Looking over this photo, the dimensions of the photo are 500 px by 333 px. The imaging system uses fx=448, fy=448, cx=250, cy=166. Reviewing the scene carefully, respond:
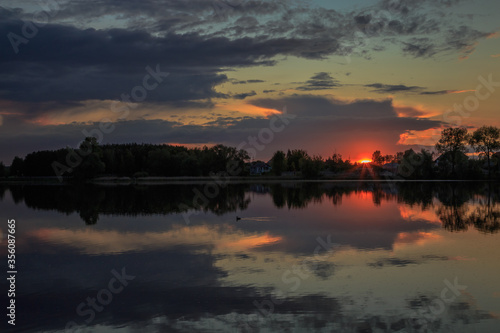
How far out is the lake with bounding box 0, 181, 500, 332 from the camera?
11562 mm

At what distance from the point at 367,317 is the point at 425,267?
257 inches

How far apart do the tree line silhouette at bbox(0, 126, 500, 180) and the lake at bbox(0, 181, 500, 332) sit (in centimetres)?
9685

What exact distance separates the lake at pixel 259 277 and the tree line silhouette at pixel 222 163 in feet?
318

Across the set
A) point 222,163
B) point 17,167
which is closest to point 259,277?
point 222,163

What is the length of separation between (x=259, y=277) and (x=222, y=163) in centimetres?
15121

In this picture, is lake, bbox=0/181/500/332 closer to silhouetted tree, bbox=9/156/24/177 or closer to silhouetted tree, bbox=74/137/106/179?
silhouetted tree, bbox=74/137/106/179

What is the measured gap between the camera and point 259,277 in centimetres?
1562

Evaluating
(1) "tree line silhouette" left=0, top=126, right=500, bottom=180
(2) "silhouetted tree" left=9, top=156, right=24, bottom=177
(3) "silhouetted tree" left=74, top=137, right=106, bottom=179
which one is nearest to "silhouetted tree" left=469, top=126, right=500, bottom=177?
(1) "tree line silhouette" left=0, top=126, right=500, bottom=180

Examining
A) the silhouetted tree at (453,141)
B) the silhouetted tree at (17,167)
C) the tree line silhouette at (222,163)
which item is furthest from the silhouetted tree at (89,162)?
the silhouetted tree at (453,141)

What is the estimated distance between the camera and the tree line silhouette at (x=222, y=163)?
4690 inches

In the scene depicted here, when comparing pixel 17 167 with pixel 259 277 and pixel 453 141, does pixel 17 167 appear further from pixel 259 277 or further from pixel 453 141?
pixel 259 277

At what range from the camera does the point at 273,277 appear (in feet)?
51.3

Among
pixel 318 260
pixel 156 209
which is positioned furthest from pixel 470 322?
pixel 156 209

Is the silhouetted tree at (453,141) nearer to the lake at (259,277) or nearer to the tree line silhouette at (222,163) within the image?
Result: the tree line silhouette at (222,163)
